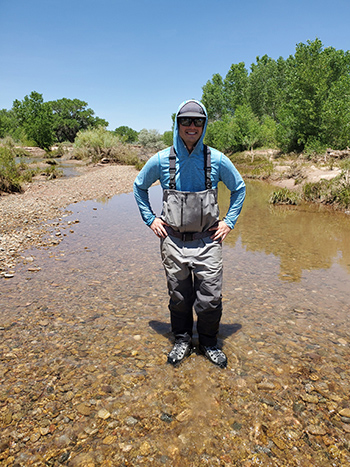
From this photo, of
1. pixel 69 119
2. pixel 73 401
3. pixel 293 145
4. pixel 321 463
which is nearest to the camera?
pixel 321 463

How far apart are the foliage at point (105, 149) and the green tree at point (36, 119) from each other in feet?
98.8

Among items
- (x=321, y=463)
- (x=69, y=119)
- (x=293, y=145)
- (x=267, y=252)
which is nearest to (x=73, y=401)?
(x=321, y=463)

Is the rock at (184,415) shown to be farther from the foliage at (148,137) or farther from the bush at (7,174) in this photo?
the foliage at (148,137)

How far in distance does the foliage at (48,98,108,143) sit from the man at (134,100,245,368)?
90.4 metres

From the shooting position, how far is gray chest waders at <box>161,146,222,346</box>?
2822mm

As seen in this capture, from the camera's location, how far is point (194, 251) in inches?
116

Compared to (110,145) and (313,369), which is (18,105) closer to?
(110,145)

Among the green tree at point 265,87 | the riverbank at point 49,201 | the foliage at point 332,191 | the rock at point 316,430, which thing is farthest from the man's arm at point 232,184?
the green tree at point 265,87

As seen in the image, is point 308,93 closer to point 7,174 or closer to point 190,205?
point 7,174

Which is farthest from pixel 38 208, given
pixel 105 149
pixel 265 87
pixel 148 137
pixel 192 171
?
pixel 265 87

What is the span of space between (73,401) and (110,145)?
3286cm

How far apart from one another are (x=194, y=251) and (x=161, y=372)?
4.35 feet

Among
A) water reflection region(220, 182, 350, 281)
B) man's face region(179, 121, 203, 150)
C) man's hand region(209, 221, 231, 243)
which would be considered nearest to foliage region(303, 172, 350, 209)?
water reflection region(220, 182, 350, 281)

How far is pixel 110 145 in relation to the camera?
32.8m
